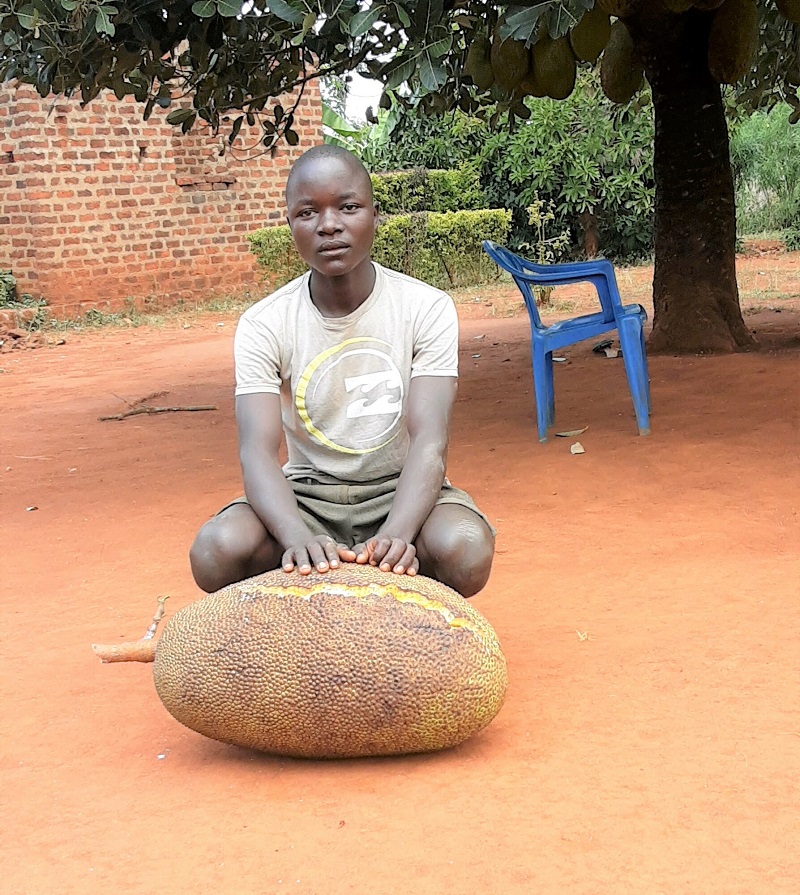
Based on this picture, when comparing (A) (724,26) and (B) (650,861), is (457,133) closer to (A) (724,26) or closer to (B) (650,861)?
(A) (724,26)

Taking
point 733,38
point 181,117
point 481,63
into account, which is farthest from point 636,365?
point 181,117

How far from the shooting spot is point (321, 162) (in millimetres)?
2639

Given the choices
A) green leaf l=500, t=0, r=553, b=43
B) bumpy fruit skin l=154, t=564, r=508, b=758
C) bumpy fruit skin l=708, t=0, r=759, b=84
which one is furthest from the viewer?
bumpy fruit skin l=708, t=0, r=759, b=84

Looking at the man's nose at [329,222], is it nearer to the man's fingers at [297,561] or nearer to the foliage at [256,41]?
the man's fingers at [297,561]

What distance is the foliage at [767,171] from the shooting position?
18.1 metres

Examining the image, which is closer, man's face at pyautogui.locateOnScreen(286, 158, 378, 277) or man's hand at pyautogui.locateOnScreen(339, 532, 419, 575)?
man's hand at pyautogui.locateOnScreen(339, 532, 419, 575)

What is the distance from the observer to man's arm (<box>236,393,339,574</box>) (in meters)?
2.48

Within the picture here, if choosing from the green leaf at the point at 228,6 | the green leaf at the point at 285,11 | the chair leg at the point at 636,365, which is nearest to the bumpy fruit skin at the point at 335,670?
the green leaf at the point at 285,11

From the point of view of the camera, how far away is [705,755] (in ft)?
7.55

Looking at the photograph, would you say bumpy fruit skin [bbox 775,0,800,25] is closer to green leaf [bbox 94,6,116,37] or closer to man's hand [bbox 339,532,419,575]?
green leaf [bbox 94,6,116,37]

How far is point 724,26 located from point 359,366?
12.9 feet

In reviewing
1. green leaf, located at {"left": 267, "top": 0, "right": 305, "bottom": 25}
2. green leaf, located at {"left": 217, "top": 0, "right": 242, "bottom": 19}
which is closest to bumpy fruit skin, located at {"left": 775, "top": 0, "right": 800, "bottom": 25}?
green leaf, located at {"left": 267, "top": 0, "right": 305, "bottom": 25}

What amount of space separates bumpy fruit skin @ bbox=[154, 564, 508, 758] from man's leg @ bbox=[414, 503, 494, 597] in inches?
8.6

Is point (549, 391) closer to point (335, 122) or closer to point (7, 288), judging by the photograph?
point (7, 288)
